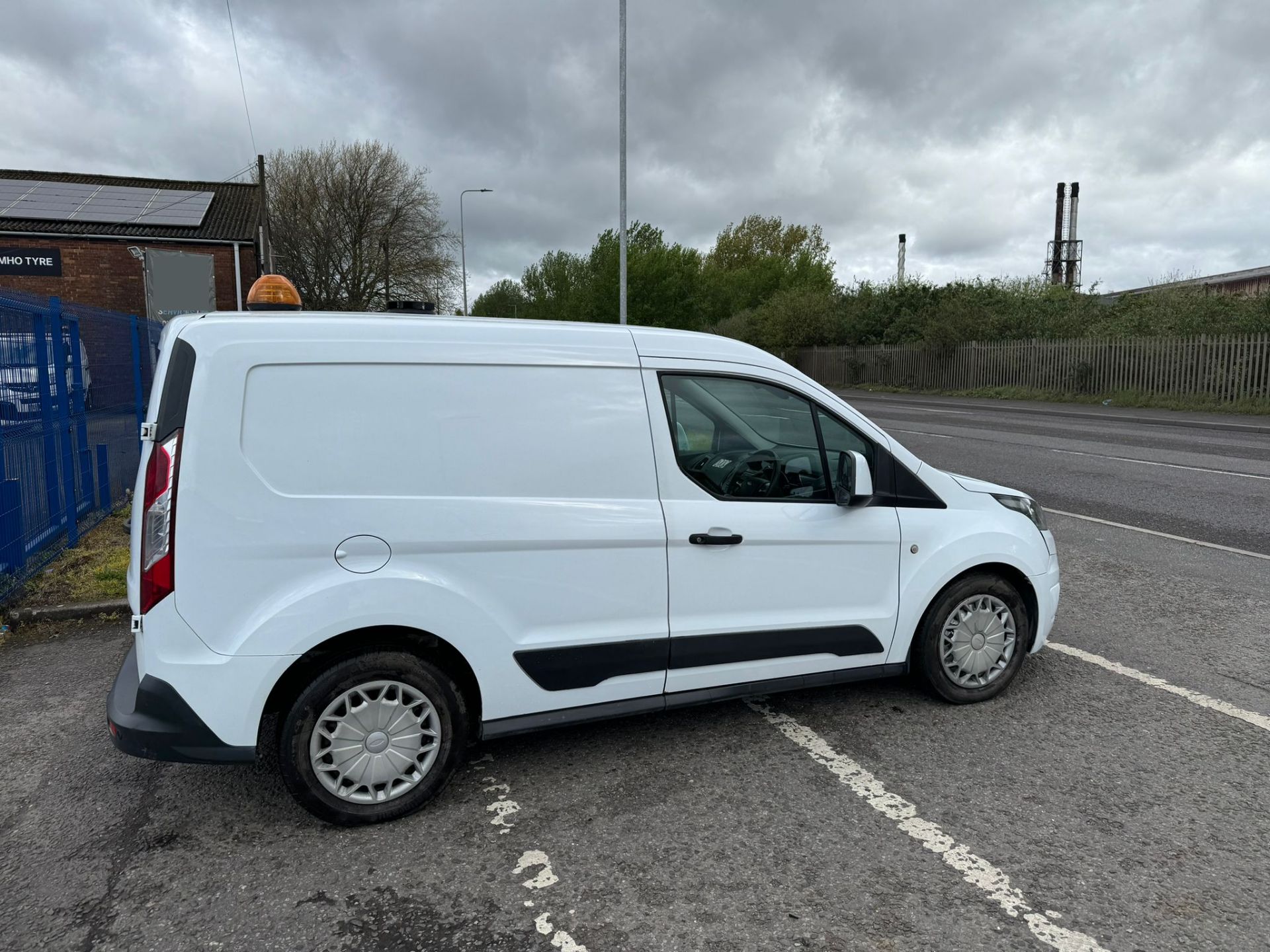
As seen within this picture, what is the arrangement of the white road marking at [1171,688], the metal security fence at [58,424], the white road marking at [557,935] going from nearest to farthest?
the white road marking at [557,935]
the white road marking at [1171,688]
the metal security fence at [58,424]

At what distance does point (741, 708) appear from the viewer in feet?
13.2

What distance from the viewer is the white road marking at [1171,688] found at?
12.5 ft

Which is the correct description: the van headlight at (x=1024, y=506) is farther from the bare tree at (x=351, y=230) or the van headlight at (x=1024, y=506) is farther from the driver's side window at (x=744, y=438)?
the bare tree at (x=351, y=230)

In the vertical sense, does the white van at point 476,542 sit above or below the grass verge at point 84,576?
above

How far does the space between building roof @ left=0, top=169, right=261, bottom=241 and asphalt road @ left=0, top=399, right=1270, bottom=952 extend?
28211 millimetres

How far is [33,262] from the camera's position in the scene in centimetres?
2756

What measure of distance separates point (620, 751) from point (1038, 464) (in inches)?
397

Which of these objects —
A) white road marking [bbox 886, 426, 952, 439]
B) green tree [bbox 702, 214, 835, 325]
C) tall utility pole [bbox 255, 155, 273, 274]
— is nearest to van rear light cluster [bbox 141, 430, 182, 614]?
white road marking [bbox 886, 426, 952, 439]

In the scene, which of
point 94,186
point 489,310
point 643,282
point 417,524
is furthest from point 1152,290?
point 489,310

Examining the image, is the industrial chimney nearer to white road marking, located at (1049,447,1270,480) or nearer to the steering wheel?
white road marking, located at (1049,447,1270,480)

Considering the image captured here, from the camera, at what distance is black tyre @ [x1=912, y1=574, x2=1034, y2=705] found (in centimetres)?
392

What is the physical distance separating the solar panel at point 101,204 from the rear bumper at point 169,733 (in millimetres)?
30215

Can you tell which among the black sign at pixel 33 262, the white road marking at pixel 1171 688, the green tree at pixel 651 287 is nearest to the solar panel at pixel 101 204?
the black sign at pixel 33 262

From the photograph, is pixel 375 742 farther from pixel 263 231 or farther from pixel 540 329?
pixel 263 231
